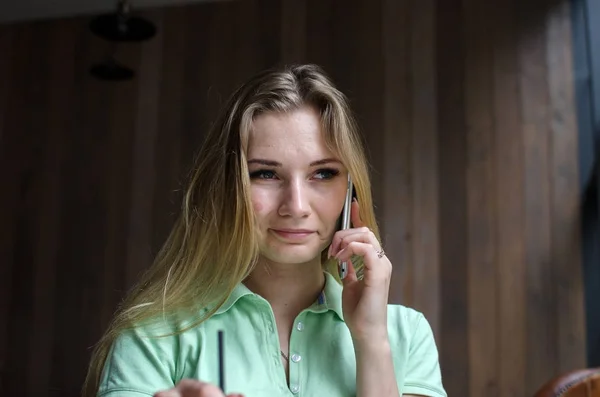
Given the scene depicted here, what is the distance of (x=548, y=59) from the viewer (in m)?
3.08

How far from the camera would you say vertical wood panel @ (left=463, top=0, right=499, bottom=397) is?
294cm

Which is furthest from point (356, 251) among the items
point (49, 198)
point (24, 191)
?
point (24, 191)

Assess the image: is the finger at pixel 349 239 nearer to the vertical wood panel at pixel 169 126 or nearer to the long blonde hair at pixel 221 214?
the long blonde hair at pixel 221 214

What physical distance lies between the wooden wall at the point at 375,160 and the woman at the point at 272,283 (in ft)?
6.99

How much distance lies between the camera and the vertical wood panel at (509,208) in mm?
2902

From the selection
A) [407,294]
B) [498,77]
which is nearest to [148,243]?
[407,294]

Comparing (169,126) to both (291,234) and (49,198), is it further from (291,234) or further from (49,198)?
(291,234)

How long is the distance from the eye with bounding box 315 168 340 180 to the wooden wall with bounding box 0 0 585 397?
2244 mm

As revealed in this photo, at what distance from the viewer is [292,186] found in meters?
0.86

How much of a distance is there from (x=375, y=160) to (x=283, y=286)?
2.36 m

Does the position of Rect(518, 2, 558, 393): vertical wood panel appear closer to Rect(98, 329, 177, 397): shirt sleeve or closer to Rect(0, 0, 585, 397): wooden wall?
Rect(0, 0, 585, 397): wooden wall

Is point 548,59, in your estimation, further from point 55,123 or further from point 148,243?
point 55,123

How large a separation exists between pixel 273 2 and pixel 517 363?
2.28m

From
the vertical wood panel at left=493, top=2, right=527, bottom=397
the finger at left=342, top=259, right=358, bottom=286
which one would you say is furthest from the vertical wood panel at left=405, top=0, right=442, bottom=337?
the finger at left=342, top=259, right=358, bottom=286
